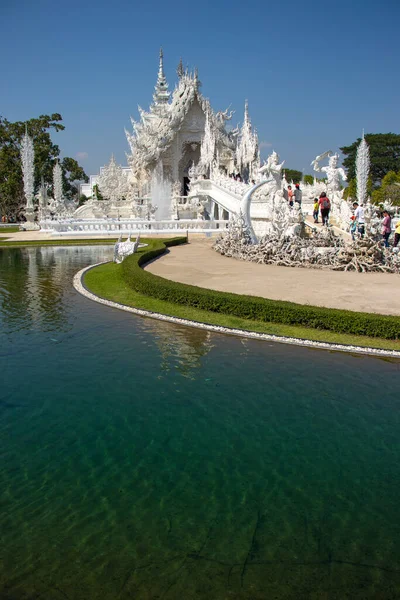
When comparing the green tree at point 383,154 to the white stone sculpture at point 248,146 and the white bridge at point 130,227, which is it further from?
the white bridge at point 130,227

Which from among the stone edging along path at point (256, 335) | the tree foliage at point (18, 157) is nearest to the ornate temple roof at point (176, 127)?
the tree foliage at point (18, 157)

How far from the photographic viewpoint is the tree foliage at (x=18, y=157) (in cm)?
5069

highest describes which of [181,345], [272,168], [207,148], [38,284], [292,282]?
[207,148]

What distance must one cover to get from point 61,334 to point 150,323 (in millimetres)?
1820

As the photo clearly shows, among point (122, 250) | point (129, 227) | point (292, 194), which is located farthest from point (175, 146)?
point (122, 250)

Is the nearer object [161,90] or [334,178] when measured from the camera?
[334,178]

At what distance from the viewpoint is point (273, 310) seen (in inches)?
380

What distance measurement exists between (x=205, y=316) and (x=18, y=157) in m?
48.2

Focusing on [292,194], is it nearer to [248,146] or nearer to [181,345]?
[181,345]

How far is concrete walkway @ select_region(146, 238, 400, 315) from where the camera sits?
11016 mm

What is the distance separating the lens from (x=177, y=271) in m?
15.7

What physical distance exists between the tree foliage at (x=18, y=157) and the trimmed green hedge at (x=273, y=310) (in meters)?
42.9

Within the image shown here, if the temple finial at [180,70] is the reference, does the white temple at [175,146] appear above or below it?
below

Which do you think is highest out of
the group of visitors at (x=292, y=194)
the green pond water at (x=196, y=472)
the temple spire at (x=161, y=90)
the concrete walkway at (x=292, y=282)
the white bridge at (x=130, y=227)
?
the temple spire at (x=161, y=90)
